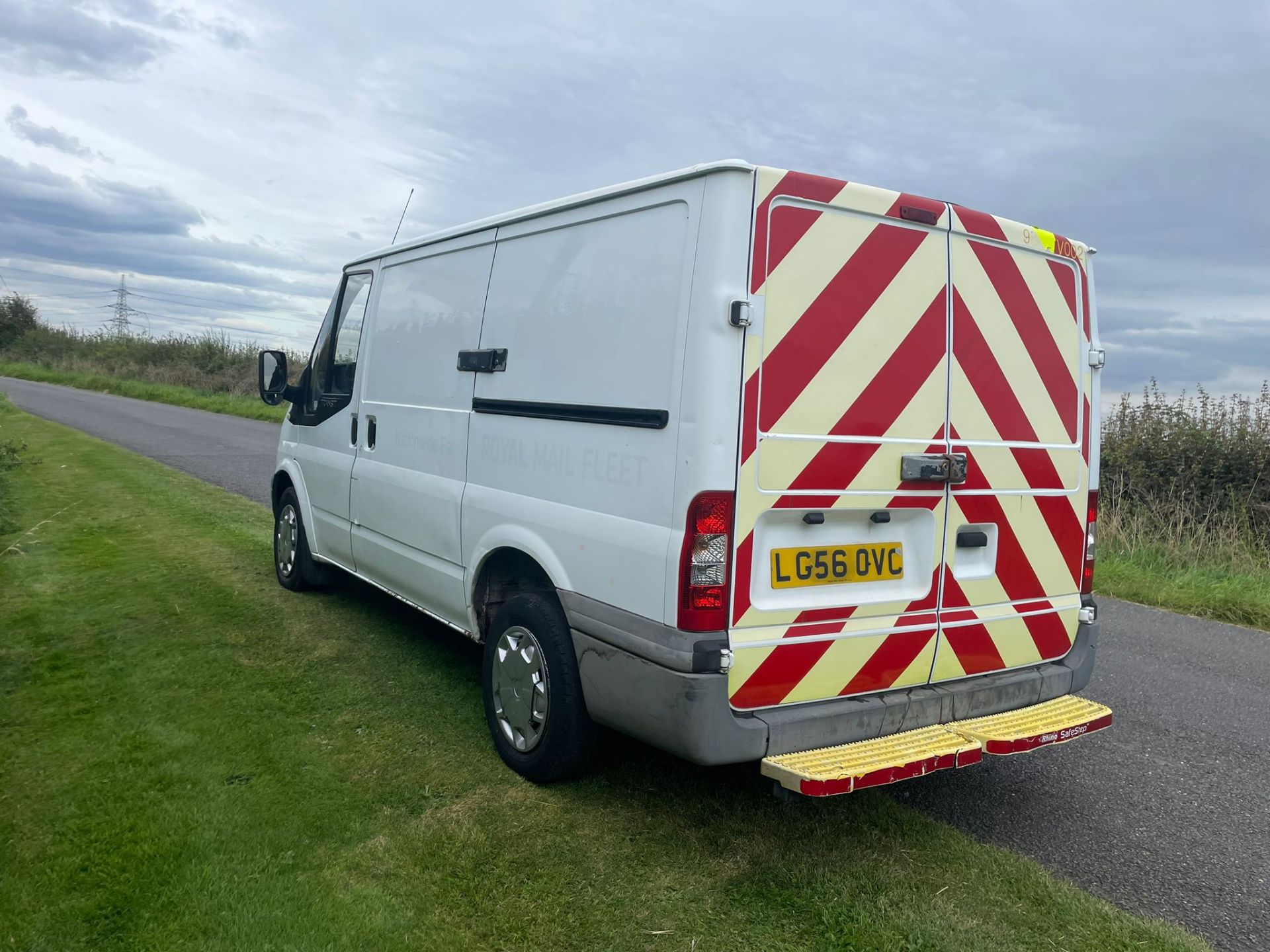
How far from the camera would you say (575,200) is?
12.4 feet

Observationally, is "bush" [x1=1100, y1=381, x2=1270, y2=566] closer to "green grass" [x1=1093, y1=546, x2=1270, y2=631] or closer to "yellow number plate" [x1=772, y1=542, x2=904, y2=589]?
"green grass" [x1=1093, y1=546, x2=1270, y2=631]

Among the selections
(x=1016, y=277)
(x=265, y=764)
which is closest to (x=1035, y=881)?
(x=1016, y=277)

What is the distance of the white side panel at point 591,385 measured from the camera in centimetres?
322

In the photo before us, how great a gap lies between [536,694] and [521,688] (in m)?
0.12

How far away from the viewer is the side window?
5.80m

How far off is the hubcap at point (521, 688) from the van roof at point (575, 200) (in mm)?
1725

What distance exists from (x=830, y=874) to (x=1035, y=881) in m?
0.69

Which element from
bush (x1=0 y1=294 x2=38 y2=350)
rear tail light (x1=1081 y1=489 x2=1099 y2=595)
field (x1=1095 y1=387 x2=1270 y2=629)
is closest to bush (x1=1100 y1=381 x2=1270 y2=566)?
field (x1=1095 y1=387 x2=1270 y2=629)

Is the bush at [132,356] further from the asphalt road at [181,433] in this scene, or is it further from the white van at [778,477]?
the white van at [778,477]

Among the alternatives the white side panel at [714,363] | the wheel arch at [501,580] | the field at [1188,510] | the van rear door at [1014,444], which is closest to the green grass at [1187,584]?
the field at [1188,510]

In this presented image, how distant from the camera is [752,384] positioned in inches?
123

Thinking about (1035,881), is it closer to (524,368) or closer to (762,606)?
(762,606)

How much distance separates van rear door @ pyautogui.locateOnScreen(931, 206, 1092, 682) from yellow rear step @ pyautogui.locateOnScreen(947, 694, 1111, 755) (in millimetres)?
194

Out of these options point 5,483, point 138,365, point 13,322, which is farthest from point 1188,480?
point 13,322
